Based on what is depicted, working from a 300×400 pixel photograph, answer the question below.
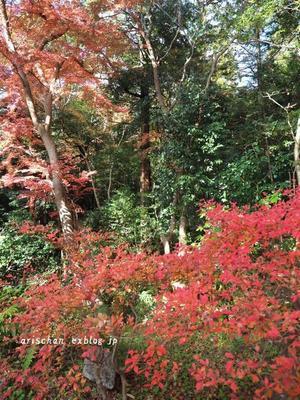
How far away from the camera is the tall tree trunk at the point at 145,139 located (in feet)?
31.7

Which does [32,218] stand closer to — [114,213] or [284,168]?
[114,213]

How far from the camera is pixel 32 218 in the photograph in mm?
9297

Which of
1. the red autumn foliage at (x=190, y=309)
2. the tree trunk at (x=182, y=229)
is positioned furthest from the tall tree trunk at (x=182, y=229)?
the red autumn foliage at (x=190, y=309)

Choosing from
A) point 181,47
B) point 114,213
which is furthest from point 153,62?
point 114,213

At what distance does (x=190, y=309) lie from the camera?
9.34 ft

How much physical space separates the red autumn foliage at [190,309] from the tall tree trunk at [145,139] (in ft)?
18.9

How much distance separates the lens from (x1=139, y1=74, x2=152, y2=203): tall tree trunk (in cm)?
966

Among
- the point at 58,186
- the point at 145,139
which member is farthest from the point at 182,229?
the point at 145,139

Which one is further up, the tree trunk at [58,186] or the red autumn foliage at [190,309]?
the tree trunk at [58,186]

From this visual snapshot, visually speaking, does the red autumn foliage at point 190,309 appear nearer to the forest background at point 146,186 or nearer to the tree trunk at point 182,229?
the forest background at point 146,186

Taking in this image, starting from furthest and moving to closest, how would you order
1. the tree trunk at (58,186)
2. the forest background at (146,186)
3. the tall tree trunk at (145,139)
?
the tall tree trunk at (145,139) < the tree trunk at (58,186) < the forest background at (146,186)

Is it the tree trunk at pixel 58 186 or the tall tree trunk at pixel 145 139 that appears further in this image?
the tall tree trunk at pixel 145 139

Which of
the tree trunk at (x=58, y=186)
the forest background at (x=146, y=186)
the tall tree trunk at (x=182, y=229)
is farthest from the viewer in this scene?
the tall tree trunk at (x=182, y=229)

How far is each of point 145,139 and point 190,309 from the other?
7407mm
